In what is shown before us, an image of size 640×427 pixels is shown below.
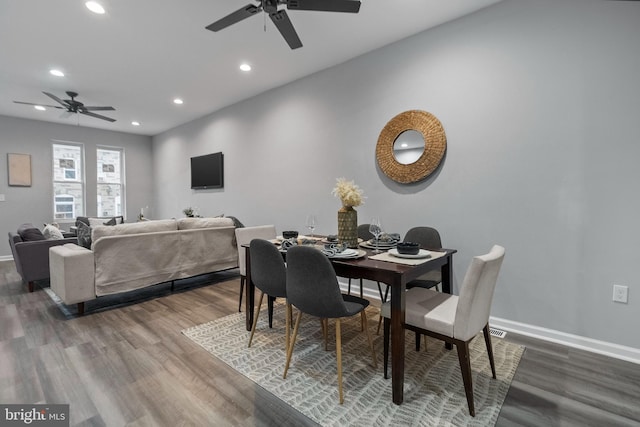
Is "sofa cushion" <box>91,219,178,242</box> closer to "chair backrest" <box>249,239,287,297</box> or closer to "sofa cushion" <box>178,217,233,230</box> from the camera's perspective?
"sofa cushion" <box>178,217,233,230</box>

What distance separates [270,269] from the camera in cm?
209

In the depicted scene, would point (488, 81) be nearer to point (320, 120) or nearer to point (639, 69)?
point (639, 69)

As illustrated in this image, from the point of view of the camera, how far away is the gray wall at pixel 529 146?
84.4 inches

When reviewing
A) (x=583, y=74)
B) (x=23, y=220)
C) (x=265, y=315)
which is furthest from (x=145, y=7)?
(x=23, y=220)

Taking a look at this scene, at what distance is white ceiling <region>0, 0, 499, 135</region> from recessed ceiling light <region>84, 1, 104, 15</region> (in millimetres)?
48

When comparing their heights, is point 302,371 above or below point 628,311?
below

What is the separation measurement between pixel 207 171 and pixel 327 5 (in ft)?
14.5

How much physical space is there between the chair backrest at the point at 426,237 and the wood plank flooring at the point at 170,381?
996mm

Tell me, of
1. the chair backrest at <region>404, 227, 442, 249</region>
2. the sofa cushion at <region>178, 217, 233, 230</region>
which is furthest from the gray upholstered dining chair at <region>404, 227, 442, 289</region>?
the sofa cushion at <region>178, 217, 233, 230</region>

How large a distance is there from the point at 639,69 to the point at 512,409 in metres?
2.38

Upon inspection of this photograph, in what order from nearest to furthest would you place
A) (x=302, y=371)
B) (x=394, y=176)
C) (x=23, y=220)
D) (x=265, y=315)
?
1. (x=302, y=371)
2. (x=265, y=315)
3. (x=394, y=176)
4. (x=23, y=220)

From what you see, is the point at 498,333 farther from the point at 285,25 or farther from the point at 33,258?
the point at 33,258

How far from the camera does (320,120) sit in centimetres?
395

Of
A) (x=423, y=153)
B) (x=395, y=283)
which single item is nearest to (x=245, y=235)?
(x=395, y=283)
